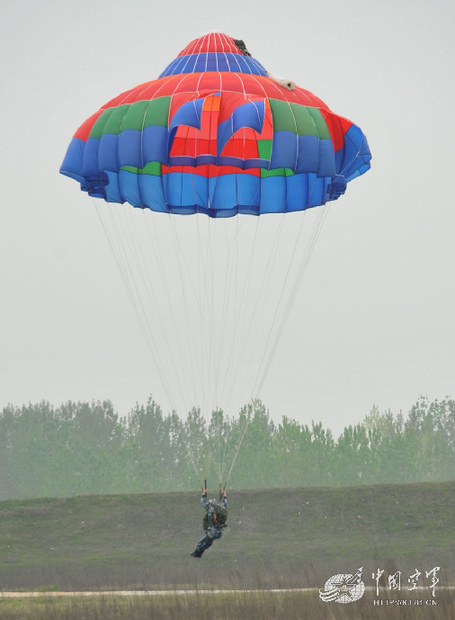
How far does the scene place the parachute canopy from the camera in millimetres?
18656

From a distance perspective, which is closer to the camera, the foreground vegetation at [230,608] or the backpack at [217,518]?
the backpack at [217,518]

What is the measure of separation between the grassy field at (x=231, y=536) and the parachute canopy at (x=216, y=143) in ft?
41.7

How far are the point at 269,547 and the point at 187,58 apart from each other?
74.8 feet

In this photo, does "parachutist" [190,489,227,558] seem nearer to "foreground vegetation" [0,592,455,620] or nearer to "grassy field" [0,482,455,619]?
"foreground vegetation" [0,592,455,620]

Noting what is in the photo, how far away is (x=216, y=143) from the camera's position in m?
19.6

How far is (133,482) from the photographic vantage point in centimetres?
7481

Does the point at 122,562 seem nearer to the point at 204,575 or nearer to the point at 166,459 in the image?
the point at 204,575

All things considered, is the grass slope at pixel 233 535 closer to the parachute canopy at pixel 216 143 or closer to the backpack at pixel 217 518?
the backpack at pixel 217 518

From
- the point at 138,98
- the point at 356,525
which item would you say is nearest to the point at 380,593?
the point at 138,98

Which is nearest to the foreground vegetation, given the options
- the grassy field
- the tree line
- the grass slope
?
the grassy field

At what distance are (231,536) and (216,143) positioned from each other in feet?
79.2

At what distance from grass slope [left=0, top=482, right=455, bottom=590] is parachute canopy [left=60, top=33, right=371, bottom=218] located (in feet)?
46.0

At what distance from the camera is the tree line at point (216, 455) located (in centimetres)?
7188

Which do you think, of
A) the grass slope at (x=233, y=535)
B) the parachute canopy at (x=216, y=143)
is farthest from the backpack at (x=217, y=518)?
the grass slope at (x=233, y=535)
